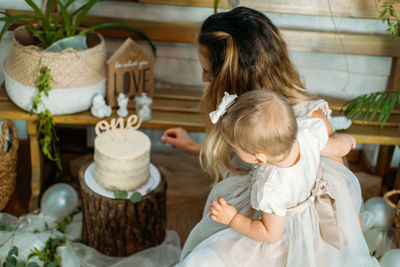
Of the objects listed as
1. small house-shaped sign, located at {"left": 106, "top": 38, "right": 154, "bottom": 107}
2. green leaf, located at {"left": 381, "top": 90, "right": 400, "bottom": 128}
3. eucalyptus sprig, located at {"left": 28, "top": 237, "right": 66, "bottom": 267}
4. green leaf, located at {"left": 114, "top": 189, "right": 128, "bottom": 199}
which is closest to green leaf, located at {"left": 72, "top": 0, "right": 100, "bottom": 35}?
small house-shaped sign, located at {"left": 106, "top": 38, "right": 154, "bottom": 107}

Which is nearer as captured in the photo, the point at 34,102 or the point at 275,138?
the point at 275,138

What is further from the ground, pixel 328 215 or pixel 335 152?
pixel 335 152

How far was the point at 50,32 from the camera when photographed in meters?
1.90

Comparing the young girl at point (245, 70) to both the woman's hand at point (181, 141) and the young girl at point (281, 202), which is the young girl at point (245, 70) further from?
the woman's hand at point (181, 141)

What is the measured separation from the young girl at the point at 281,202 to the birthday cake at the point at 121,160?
44 cm

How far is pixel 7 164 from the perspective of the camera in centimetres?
200

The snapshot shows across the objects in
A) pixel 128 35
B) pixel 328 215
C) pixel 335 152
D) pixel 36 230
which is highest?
pixel 128 35

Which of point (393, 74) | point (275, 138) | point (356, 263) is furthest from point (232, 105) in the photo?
point (393, 74)

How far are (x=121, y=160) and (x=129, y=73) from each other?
17.6 inches

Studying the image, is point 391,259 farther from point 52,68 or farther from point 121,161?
point 52,68

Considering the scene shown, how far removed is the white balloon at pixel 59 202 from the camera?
2.01 m

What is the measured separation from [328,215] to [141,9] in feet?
4.11

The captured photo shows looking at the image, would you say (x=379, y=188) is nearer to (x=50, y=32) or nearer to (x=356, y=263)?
(x=356, y=263)

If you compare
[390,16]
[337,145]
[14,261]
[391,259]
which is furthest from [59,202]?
[390,16]
